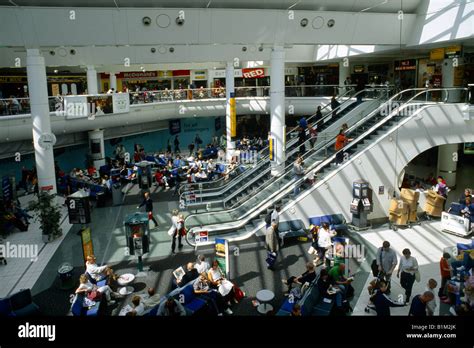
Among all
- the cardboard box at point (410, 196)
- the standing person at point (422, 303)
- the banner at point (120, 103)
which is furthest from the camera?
the banner at point (120, 103)

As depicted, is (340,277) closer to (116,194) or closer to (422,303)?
(422,303)

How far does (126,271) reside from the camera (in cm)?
1171

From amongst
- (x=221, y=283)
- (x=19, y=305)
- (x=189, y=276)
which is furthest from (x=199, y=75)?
(x=19, y=305)

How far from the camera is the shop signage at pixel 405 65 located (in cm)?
2427

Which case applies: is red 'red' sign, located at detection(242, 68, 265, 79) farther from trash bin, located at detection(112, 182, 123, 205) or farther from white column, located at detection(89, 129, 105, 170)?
trash bin, located at detection(112, 182, 123, 205)

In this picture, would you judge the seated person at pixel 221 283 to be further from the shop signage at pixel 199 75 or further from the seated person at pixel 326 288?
the shop signage at pixel 199 75

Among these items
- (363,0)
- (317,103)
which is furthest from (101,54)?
(363,0)

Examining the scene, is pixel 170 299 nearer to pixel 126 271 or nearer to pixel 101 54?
pixel 126 271

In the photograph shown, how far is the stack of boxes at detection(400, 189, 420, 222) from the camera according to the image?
47.9 ft

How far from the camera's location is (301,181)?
49.1ft

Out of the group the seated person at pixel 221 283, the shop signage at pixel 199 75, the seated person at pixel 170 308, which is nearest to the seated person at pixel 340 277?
the seated person at pixel 221 283

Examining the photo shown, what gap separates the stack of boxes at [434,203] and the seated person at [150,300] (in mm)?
10624

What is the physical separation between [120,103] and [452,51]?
17.0 meters

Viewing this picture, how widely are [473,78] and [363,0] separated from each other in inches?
354
